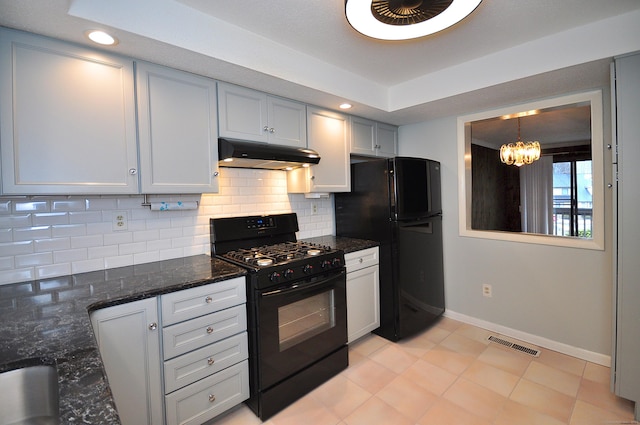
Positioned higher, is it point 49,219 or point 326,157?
point 326,157

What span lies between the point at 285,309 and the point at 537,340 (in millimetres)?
2327

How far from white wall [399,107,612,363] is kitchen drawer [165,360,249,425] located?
236 centimetres

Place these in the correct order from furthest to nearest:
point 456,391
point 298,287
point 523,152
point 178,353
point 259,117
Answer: point 523,152 < point 259,117 < point 456,391 < point 298,287 < point 178,353

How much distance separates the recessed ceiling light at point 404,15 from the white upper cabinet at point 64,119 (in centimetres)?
131

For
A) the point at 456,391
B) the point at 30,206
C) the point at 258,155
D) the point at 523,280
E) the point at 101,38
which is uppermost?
the point at 101,38

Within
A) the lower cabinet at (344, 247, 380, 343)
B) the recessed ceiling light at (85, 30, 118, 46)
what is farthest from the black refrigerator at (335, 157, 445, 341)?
the recessed ceiling light at (85, 30, 118, 46)

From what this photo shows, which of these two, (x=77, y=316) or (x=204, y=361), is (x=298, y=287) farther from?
(x=77, y=316)

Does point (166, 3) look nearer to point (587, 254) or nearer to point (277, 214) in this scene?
point (277, 214)

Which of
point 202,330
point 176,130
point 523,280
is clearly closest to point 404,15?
point 176,130

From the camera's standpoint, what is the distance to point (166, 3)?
1.59m

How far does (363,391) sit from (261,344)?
0.84m

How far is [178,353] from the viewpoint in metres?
1.64

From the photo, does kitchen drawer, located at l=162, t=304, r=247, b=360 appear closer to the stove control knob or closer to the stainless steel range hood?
the stove control knob

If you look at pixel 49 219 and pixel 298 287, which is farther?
pixel 298 287
